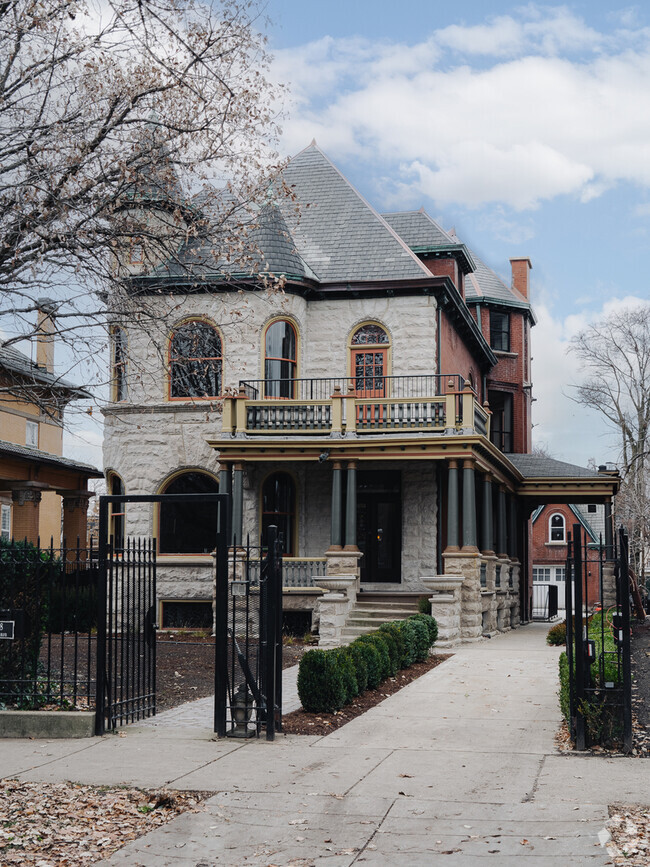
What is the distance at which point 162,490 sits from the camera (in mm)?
25141

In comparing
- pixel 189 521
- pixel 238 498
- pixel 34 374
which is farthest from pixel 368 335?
pixel 34 374

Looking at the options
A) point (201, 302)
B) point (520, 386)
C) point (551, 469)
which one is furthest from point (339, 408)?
point (520, 386)

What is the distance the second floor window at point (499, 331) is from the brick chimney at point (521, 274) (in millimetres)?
3300

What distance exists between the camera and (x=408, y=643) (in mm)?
17156

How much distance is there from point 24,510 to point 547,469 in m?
15.7

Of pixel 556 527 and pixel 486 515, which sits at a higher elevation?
pixel 486 515

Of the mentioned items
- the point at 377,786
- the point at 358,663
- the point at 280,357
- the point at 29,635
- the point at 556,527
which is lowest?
the point at 377,786

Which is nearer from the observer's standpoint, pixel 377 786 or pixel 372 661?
pixel 377 786

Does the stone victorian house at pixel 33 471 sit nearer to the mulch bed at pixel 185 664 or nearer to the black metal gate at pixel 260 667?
the mulch bed at pixel 185 664

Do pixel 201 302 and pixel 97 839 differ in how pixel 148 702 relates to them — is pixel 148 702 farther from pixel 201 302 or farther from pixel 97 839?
pixel 201 302

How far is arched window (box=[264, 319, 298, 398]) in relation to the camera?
24.8 meters

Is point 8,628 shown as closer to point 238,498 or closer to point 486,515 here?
point 238,498

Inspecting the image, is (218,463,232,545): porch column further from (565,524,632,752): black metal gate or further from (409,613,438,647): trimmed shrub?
(565,524,632,752): black metal gate

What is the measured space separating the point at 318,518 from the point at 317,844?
18407 mm
